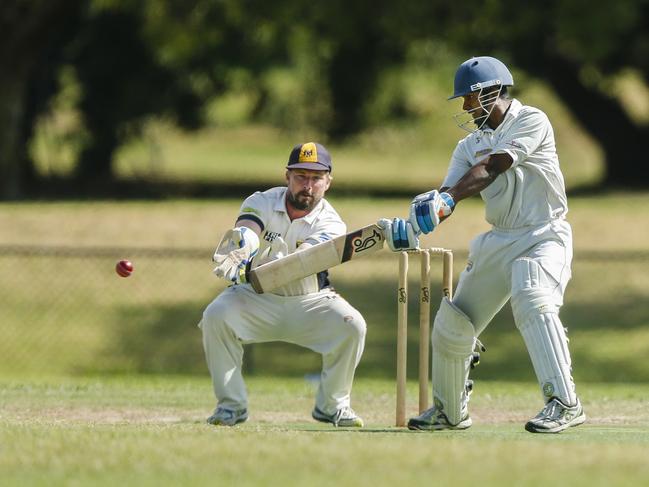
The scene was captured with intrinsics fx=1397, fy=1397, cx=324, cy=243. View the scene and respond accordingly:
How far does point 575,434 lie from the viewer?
6926 mm

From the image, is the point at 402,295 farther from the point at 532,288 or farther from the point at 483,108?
the point at 483,108

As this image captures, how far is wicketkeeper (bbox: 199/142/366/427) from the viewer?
7875mm

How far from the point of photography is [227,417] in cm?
784

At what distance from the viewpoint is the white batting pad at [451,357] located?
23.6 feet

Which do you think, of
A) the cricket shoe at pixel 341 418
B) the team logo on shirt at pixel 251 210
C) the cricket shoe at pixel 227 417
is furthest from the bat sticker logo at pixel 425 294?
the cricket shoe at pixel 227 417

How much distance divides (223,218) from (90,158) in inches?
326

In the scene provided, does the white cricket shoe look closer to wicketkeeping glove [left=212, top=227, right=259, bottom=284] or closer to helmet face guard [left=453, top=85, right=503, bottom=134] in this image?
wicketkeeping glove [left=212, top=227, right=259, bottom=284]

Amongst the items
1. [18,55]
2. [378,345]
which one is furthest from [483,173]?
[18,55]

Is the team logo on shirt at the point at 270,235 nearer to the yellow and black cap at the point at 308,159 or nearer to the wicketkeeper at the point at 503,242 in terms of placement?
the yellow and black cap at the point at 308,159

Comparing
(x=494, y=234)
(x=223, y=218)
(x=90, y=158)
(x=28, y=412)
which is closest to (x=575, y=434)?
(x=494, y=234)

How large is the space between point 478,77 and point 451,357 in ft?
4.75

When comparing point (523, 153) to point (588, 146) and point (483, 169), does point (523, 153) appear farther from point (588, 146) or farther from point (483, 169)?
point (588, 146)

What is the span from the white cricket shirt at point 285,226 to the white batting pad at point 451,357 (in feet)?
3.26

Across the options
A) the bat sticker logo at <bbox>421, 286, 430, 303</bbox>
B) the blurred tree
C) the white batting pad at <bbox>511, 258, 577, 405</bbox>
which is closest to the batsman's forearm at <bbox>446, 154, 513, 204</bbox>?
the white batting pad at <bbox>511, 258, 577, 405</bbox>
